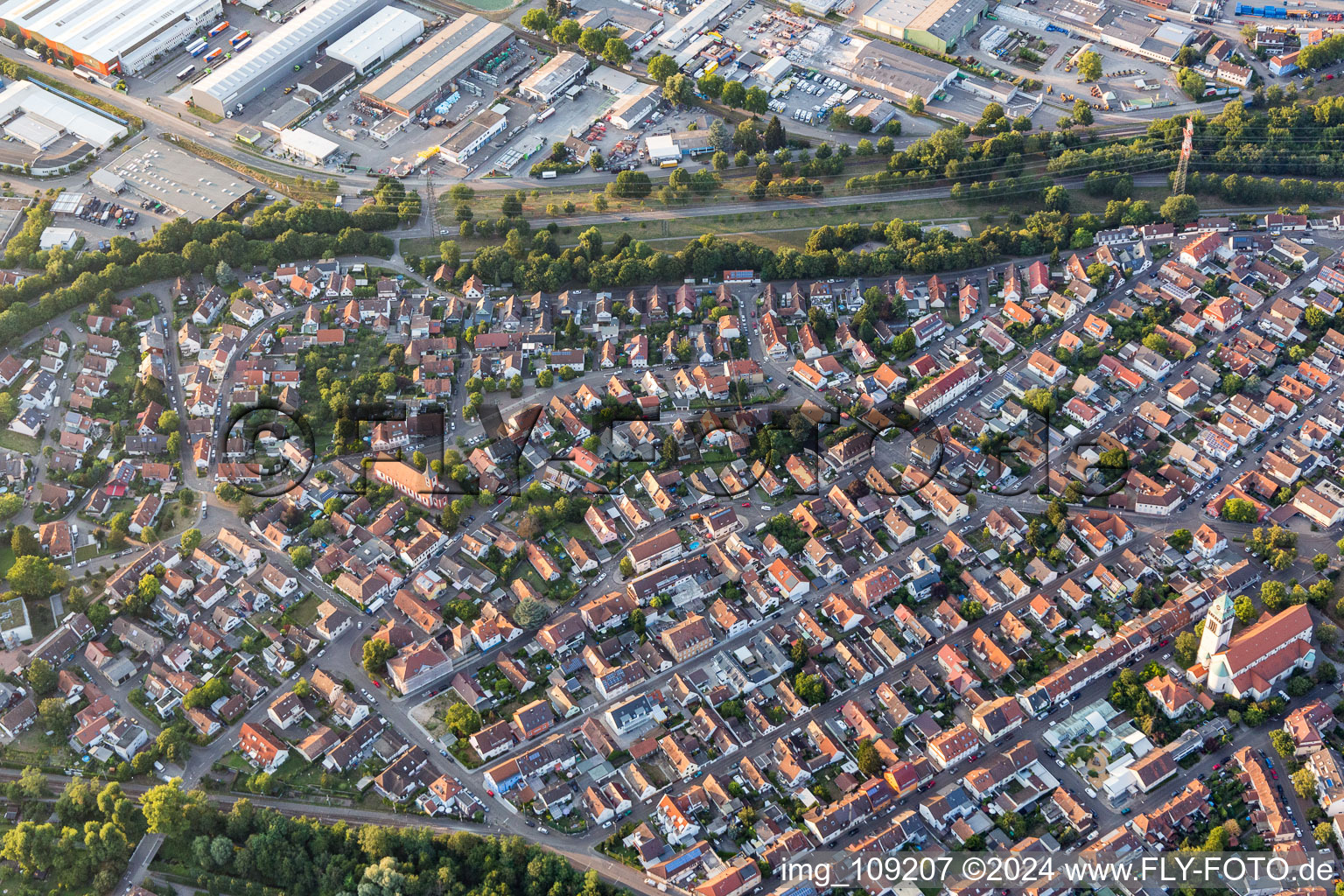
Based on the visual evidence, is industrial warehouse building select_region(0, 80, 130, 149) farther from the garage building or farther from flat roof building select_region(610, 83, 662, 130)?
the garage building

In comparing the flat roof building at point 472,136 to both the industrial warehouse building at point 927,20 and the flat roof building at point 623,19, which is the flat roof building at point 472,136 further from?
the industrial warehouse building at point 927,20

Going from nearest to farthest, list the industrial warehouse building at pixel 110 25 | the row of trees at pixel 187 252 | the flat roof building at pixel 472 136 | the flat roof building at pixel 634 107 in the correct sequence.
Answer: the row of trees at pixel 187 252 → the flat roof building at pixel 472 136 → the flat roof building at pixel 634 107 → the industrial warehouse building at pixel 110 25

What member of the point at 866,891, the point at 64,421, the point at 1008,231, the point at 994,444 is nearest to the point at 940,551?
the point at 994,444

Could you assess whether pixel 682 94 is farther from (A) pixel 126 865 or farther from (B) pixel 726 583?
(A) pixel 126 865

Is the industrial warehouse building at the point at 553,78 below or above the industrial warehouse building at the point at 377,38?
below

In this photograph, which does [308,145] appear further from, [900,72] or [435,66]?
[900,72]

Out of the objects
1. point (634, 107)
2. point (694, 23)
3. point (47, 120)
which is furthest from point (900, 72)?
point (47, 120)

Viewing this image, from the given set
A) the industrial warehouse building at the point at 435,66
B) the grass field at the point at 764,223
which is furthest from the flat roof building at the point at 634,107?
the industrial warehouse building at the point at 435,66
